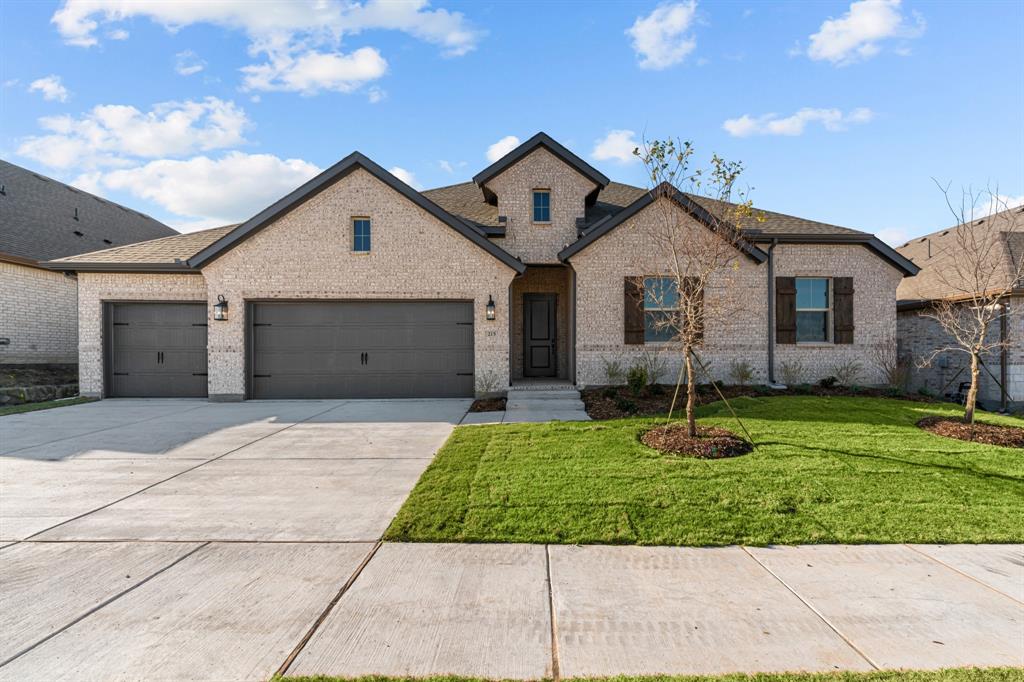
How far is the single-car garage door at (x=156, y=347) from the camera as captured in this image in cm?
1223

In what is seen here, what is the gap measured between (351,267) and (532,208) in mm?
5121

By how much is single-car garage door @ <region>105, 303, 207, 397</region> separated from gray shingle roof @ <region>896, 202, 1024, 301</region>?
1823 cm

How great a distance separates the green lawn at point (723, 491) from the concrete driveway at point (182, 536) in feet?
2.60

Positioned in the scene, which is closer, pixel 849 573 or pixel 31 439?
pixel 849 573

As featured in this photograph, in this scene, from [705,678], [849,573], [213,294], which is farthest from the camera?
[213,294]

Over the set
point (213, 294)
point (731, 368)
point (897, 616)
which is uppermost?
point (213, 294)

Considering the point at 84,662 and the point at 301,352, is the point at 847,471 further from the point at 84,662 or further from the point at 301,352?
the point at 301,352

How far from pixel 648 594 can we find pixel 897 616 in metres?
1.56

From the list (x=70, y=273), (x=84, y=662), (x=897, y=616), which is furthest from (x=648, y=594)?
(x=70, y=273)

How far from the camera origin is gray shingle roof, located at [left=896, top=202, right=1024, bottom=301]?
11859 mm

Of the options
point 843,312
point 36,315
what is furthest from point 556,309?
point 36,315

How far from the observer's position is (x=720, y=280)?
1193cm

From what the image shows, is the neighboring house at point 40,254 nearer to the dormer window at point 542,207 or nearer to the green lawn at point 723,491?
the dormer window at point 542,207

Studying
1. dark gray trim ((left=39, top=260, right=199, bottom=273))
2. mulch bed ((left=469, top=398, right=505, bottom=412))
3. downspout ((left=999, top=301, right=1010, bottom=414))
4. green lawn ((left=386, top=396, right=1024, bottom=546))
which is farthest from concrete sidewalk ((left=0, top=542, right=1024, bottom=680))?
downspout ((left=999, top=301, right=1010, bottom=414))
